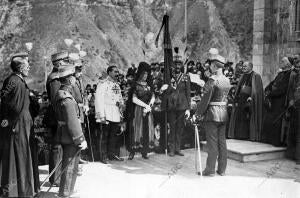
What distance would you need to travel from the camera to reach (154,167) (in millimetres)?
7129

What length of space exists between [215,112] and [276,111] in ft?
7.61

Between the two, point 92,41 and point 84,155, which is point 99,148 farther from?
point 92,41

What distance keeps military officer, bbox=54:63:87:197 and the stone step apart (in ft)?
11.6

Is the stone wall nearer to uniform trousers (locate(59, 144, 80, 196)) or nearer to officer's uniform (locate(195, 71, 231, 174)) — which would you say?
officer's uniform (locate(195, 71, 231, 174))

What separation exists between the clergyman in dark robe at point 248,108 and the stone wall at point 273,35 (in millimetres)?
4154

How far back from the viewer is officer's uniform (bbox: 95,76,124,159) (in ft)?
23.9

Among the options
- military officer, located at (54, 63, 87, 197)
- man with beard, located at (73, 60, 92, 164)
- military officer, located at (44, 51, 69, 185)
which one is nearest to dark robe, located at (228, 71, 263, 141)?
man with beard, located at (73, 60, 92, 164)

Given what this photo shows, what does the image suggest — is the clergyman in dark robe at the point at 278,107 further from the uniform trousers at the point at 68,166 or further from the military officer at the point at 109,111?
the uniform trousers at the point at 68,166

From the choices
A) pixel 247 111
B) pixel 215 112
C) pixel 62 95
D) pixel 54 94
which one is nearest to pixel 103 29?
pixel 247 111

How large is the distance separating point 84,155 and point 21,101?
278 centimetres

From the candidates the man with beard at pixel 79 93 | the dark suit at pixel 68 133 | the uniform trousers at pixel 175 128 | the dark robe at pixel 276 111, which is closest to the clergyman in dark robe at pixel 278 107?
the dark robe at pixel 276 111

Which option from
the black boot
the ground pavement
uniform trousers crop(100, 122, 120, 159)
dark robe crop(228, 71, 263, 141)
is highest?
dark robe crop(228, 71, 263, 141)

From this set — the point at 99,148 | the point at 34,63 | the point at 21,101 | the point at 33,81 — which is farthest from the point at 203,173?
the point at 34,63

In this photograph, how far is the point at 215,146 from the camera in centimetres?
652
